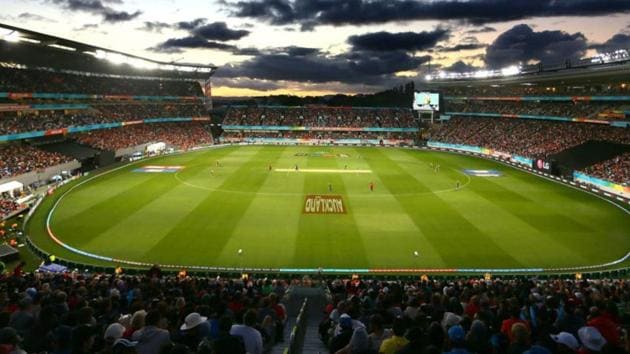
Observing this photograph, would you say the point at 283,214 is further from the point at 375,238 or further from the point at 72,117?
the point at 72,117

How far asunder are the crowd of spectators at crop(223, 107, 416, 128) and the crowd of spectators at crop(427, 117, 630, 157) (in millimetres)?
12231

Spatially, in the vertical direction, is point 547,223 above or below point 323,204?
below

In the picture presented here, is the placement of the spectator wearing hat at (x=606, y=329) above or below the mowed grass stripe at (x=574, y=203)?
above

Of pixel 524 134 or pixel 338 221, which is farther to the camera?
pixel 524 134

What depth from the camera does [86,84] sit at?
269 feet

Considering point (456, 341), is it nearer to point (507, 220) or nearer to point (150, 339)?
point (150, 339)

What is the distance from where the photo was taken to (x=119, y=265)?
2745 centimetres

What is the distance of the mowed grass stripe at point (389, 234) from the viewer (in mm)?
28531

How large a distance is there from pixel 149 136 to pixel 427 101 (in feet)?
204

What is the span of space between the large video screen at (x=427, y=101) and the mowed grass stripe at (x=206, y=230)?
202ft

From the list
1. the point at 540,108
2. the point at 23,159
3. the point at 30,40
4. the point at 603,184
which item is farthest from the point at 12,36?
the point at 540,108

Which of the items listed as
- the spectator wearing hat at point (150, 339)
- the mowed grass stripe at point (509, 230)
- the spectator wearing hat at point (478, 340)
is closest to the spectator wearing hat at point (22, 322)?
the spectator wearing hat at point (150, 339)

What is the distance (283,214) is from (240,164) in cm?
3091

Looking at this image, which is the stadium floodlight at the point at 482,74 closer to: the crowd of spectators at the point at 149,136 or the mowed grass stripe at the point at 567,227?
the mowed grass stripe at the point at 567,227
